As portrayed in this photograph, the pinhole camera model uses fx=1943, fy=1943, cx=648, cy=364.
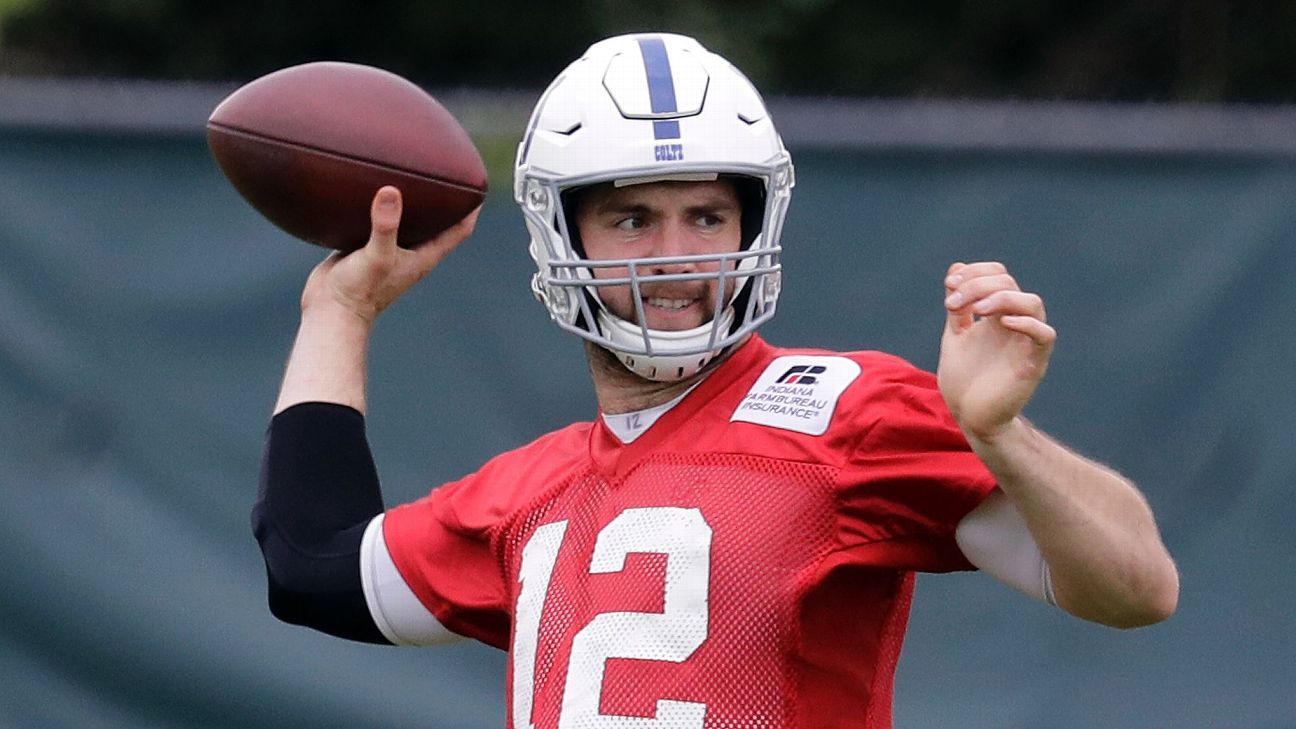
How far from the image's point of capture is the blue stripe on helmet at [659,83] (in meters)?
2.66

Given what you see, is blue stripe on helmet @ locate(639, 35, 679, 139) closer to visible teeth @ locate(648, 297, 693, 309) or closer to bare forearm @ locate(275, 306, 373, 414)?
visible teeth @ locate(648, 297, 693, 309)

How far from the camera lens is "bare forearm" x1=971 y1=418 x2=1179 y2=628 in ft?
7.21

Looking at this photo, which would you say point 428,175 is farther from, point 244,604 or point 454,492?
point 244,604

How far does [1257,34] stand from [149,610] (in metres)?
5.41

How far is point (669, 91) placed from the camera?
8.91 feet

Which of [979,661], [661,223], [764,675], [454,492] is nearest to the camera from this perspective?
[764,675]

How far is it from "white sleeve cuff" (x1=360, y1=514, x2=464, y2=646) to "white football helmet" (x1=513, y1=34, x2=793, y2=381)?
0.46 m

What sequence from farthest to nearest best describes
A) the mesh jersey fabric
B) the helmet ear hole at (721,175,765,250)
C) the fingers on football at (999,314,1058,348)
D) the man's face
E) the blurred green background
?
1. the blurred green background
2. the helmet ear hole at (721,175,765,250)
3. the man's face
4. the mesh jersey fabric
5. the fingers on football at (999,314,1058,348)

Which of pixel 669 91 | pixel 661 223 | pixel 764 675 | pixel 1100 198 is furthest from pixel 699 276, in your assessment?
pixel 1100 198

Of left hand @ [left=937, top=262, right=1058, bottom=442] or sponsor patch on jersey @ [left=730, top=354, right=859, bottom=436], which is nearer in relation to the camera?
left hand @ [left=937, top=262, right=1058, bottom=442]

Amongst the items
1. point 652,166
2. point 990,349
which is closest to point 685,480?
point 652,166

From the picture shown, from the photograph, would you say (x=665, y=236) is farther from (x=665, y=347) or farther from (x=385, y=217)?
(x=385, y=217)

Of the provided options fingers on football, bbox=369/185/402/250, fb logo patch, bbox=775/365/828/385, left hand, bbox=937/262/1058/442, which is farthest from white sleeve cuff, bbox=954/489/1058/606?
fingers on football, bbox=369/185/402/250

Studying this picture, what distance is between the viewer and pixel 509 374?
4.42 m
